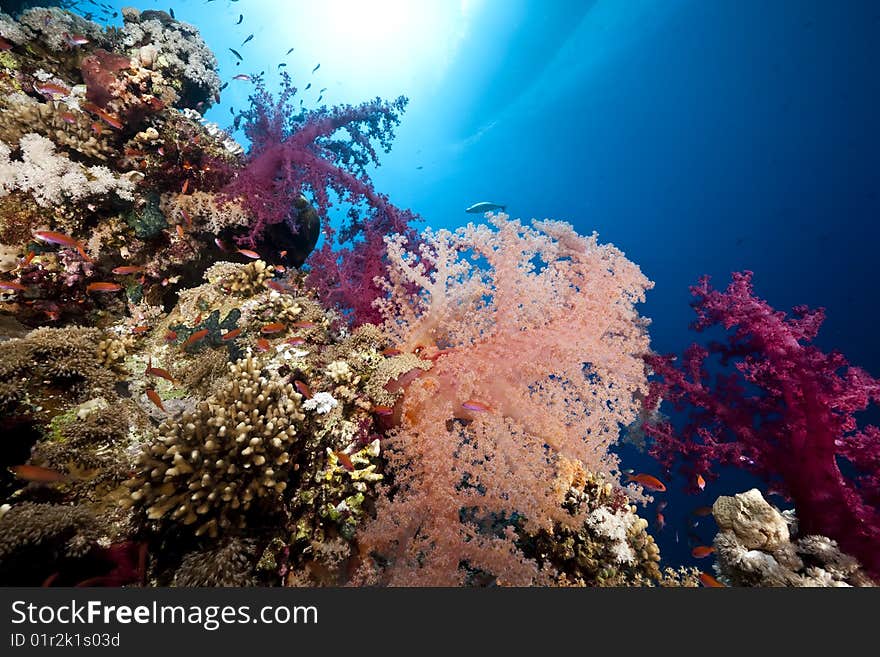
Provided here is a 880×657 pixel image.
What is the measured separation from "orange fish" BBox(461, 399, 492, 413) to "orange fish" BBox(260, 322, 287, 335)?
8.43 ft

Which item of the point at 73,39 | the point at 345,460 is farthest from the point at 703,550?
the point at 73,39

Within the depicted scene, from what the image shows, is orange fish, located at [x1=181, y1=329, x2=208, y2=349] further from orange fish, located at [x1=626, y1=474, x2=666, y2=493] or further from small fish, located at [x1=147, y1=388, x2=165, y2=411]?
orange fish, located at [x1=626, y1=474, x2=666, y2=493]

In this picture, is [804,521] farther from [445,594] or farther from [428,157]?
[428,157]

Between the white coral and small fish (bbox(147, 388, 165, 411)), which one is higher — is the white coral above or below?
above

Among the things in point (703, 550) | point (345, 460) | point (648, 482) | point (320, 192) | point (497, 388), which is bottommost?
point (703, 550)

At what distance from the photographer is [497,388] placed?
350 centimetres

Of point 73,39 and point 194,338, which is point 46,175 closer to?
point 194,338

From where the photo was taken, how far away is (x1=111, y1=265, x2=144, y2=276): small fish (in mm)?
4437

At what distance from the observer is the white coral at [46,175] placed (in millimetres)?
4465

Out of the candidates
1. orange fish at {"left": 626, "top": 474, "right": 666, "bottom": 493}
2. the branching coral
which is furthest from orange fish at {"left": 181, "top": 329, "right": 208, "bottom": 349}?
orange fish at {"left": 626, "top": 474, "right": 666, "bottom": 493}

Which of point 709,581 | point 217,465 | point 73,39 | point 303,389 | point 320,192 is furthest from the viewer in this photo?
point 73,39

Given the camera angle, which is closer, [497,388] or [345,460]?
[345,460]

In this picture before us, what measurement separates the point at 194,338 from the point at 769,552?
7.58m

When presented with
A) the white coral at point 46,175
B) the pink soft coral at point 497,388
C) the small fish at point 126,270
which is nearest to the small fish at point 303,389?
the pink soft coral at point 497,388
